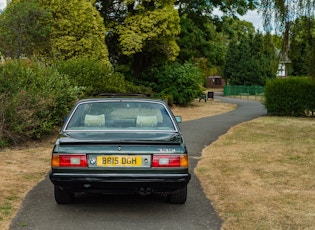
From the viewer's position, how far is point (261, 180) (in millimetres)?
8188

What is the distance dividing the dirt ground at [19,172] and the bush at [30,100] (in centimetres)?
44

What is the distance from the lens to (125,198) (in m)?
6.77

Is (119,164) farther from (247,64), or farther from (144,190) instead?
(247,64)

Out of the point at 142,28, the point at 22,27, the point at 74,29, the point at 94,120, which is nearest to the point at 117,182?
the point at 94,120

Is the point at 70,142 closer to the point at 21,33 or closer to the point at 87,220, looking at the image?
the point at 87,220

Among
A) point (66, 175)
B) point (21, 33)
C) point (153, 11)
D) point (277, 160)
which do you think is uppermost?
point (153, 11)

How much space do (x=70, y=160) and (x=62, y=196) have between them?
921 mm

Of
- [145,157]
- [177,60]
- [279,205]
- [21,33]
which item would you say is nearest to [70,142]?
[145,157]

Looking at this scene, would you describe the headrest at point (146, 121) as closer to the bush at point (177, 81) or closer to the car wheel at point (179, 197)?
the car wheel at point (179, 197)

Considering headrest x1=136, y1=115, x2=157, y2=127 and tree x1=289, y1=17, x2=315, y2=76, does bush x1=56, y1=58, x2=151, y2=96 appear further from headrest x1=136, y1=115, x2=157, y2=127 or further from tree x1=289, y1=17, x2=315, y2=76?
headrest x1=136, y1=115, x2=157, y2=127

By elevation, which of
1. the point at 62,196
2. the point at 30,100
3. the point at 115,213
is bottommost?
the point at 115,213

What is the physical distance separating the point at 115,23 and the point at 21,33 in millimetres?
7297

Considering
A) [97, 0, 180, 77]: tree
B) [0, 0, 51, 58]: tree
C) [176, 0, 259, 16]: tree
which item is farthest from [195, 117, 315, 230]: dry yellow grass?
[176, 0, 259, 16]: tree

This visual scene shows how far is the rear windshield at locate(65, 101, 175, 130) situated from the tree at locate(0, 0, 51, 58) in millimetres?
18432
